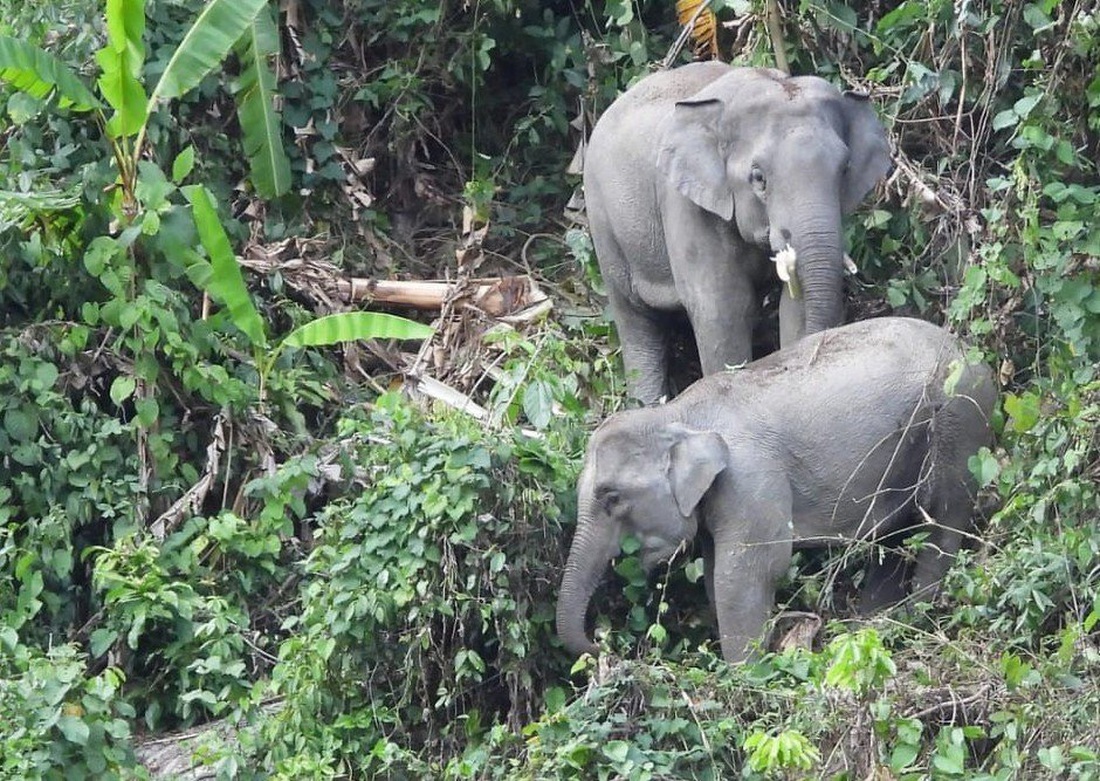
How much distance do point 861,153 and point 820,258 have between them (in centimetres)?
60

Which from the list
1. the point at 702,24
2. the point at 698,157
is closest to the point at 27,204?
the point at 698,157

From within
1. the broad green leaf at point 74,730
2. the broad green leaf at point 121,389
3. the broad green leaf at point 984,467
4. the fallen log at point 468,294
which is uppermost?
the broad green leaf at point 121,389

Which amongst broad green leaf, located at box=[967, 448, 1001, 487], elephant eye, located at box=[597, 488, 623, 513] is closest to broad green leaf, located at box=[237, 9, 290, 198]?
elephant eye, located at box=[597, 488, 623, 513]

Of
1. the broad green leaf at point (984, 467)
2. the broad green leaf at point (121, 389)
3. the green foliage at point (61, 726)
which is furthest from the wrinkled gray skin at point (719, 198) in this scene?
the green foliage at point (61, 726)

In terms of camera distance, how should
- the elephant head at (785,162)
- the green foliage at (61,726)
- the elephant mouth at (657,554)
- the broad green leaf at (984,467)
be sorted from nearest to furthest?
the green foliage at (61,726)
the broad green leaf at (984,467)
the elephant mouth at (657,554)
the elephant head at (785,162)

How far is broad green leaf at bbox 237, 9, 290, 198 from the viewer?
1171cm

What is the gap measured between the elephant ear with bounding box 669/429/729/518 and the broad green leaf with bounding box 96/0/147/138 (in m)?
2.51

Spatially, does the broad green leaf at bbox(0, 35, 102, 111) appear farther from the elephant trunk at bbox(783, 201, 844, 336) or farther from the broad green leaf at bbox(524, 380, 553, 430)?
the elephant trunk at bbox(783, 201, 844, 336)

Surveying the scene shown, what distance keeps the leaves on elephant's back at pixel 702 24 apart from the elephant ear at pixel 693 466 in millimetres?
2994

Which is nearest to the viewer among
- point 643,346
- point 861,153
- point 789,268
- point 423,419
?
point 423,419

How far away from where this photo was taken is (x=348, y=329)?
415 inches

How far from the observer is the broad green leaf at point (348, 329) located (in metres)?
10.5

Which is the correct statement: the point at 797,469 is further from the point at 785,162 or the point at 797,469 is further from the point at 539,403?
the point at 785,162

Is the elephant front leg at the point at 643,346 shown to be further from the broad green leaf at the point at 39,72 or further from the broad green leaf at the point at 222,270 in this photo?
the broad green leaf at the point at 39,72
